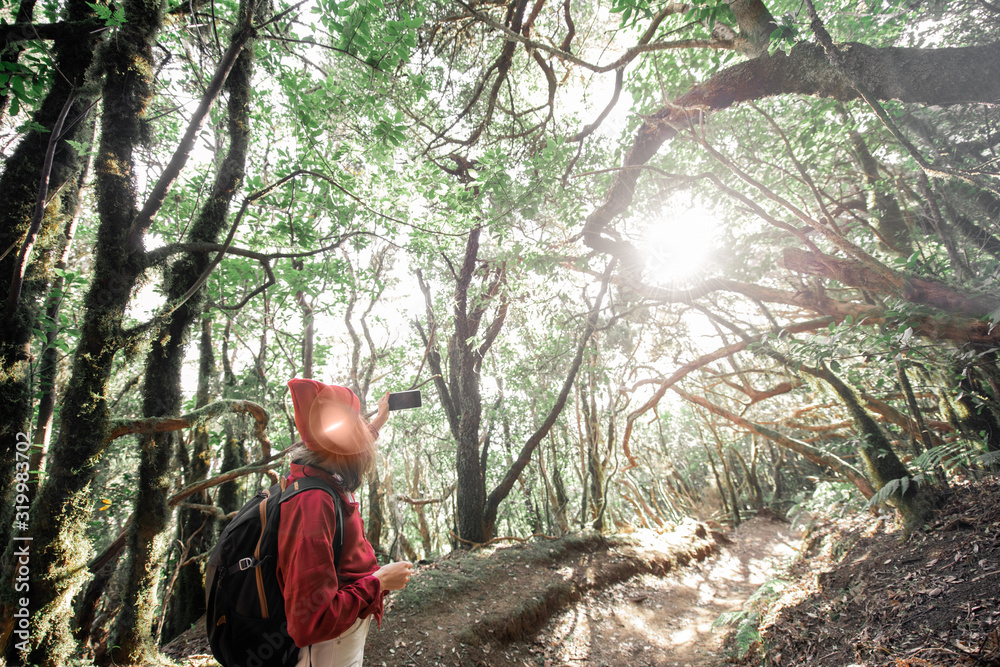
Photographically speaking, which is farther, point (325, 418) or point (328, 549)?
point (325, 418)

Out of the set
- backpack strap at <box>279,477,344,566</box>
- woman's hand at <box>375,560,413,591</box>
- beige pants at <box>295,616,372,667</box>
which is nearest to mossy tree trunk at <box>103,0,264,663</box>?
backpack strap at <box>279,477,344,566</box>

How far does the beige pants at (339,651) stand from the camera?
1592 mm

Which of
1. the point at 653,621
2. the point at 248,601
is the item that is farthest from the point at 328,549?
the point at 653,621

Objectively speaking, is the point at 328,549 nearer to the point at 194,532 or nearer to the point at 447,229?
the point at 447,229

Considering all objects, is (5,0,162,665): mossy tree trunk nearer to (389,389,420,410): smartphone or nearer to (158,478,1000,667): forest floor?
(158,478,1000,667): forest floor

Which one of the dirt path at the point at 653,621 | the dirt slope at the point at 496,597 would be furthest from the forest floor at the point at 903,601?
the dirt slope at the point at 496,597

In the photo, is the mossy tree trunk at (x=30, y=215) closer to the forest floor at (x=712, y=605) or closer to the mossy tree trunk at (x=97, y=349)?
the mossy tree trunk at (x=97, y=349)

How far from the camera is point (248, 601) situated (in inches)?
59.0

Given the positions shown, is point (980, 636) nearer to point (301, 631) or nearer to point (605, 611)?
point (301, 631)

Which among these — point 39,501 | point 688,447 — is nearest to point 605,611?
point 39,501

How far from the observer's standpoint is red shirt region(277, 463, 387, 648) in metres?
1.44

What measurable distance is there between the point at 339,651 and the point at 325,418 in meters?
1.04

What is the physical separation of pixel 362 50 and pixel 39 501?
13.3 ft

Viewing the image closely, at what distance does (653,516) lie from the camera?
1110 cm
